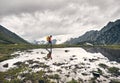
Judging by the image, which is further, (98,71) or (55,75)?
(98,71)

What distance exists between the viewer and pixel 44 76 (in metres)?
139

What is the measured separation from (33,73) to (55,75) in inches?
576

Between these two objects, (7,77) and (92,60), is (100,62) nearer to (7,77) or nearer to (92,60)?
(92,60)

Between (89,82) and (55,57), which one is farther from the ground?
(55,57)

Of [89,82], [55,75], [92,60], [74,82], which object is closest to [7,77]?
[55,75]

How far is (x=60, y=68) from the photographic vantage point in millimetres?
151250

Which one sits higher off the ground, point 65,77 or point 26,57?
point 26,57

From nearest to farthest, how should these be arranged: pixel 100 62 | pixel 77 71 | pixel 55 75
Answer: pixel 55 75, pixel 77 71, pixel 100 62

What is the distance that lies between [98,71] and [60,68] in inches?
994

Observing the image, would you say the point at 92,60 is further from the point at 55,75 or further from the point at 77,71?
the point at 55,75

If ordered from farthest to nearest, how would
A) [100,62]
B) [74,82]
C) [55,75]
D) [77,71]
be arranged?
[100,62], [77,71], [55,75], [74,82]

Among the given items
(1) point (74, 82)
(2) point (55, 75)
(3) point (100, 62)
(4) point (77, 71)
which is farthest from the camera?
(3) point (100, 62)

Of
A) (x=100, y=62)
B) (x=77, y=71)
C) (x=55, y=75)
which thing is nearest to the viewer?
(x=55, y=75)

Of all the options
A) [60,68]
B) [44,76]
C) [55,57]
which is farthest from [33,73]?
[55,57]
